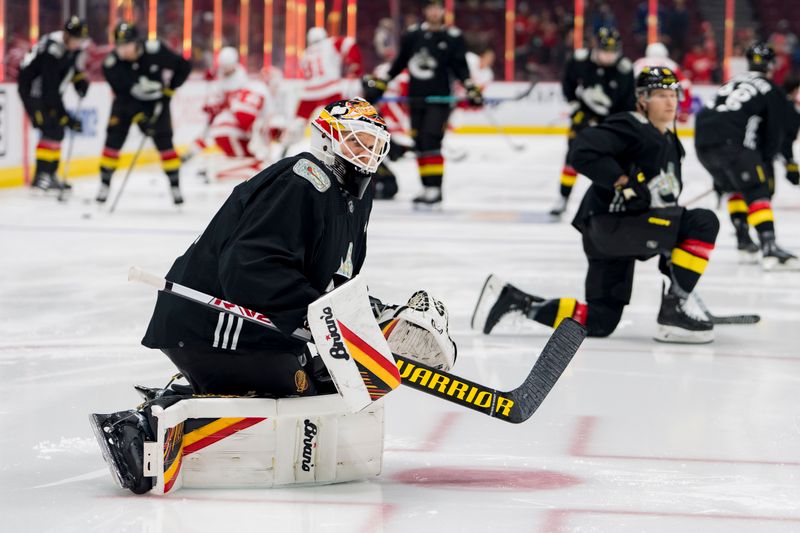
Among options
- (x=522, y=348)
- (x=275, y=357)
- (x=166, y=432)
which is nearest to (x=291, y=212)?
(x=275, y=357)

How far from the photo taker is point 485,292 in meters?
4.53

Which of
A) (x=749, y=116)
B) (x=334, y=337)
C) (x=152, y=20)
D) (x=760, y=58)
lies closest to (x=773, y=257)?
(x=749, y=116)

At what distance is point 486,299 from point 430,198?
A: 442 cm

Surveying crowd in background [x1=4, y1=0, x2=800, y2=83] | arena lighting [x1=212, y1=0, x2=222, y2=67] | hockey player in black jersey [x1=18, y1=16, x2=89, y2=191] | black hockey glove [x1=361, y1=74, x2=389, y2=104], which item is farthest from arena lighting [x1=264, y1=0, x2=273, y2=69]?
black hockey glove [x1=361, y1=74, x2=389, y2=104]

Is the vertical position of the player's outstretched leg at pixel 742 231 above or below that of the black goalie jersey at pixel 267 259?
below

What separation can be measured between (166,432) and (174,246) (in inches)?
174

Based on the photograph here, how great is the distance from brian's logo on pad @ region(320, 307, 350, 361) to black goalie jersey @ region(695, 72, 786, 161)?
13.6ft

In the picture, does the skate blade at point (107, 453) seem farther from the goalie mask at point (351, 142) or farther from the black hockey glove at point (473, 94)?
the black hockey glove at point (473, 94)

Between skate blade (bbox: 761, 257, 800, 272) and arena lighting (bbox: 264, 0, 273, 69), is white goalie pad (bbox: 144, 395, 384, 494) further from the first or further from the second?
arena lighting (bbox: 264, 0, 273, 69)

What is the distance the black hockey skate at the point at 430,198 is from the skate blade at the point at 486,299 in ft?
14.3

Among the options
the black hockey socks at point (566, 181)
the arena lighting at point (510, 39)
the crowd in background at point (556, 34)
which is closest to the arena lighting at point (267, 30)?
the crowd in background at point (556, 34)

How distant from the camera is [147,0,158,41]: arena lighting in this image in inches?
503

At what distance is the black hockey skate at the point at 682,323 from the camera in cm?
442

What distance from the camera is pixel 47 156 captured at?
937cm
